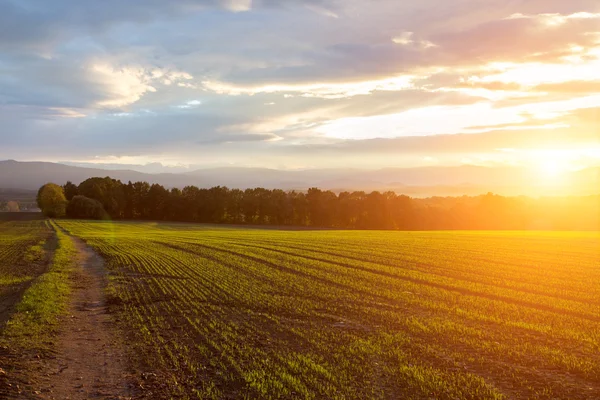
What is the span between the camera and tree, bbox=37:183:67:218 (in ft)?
370

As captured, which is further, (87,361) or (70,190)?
(70,190)

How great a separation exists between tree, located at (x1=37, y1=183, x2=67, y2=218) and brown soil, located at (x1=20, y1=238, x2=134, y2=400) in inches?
4176

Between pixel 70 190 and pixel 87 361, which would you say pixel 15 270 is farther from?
pixel 70 190

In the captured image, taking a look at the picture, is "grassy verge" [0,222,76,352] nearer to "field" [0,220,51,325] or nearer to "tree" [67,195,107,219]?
"field" [0,220,51,325]

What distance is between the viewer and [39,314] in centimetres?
1630

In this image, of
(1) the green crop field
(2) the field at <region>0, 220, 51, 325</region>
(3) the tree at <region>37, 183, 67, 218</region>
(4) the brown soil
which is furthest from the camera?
(3) the tree at <region>37, 183, 67, 218</region>

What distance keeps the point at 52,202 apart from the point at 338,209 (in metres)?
69.6

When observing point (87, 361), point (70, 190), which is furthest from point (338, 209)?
point (87, 361)

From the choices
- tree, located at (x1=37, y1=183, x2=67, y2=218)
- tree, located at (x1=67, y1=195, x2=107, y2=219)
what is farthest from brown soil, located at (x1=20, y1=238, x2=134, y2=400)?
tree, located at (x1=37, y1=183, x2=67, y2=218)

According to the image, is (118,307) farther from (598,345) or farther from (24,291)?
(598,345)

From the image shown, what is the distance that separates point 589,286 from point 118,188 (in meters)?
119

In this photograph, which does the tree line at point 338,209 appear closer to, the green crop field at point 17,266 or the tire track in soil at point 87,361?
the green crop field at point 17,266

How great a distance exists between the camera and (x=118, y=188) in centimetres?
12481

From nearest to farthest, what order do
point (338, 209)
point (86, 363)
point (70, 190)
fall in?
point (86, 363)
point (338, 209)
point (70, 190)
